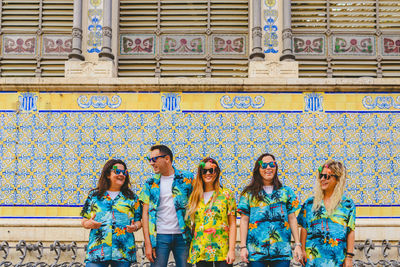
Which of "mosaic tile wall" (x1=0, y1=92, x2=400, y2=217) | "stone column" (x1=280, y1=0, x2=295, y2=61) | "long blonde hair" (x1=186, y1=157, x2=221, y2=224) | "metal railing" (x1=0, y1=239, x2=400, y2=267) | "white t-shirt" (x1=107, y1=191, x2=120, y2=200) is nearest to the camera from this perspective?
"long blonde hair" (x1=186, y1=157, x2=221, y2=224)

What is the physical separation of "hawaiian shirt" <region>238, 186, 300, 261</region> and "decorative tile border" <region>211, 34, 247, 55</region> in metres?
4.34

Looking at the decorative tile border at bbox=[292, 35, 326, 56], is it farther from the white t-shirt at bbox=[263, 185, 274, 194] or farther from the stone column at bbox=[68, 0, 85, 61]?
the white t-shirt at bbox=[263, 185, 274, 194]

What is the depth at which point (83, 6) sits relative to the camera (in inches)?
315

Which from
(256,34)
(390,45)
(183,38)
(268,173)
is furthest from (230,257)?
(390,45)

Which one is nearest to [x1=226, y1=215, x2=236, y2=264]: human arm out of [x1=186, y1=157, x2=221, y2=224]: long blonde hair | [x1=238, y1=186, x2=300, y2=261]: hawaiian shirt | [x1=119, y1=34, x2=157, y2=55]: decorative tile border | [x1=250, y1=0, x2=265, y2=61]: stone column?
[x1=238, y1=186, x2=300, y2=261]: hawaiian shirt

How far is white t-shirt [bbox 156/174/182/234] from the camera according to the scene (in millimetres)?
4304

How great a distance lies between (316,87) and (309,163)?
1.08 meters

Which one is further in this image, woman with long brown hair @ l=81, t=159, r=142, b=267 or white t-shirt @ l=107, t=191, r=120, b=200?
white t-shirt @ l=107, t=191, r=120, b=200

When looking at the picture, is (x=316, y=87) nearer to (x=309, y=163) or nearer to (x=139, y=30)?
(x=309, y=163)

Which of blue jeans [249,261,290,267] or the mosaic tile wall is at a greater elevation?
the mosaic tile wall

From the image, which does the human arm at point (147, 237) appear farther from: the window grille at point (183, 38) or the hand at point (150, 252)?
the window grille at point (183, 38)

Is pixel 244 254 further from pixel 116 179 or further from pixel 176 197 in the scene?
pixel 116 179

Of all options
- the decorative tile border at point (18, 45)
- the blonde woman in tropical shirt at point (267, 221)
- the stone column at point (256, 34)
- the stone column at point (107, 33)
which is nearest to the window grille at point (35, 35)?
the decorative tile border at point (18, 45)

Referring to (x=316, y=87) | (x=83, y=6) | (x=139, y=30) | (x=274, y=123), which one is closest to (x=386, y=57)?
(x=316, y=87)
